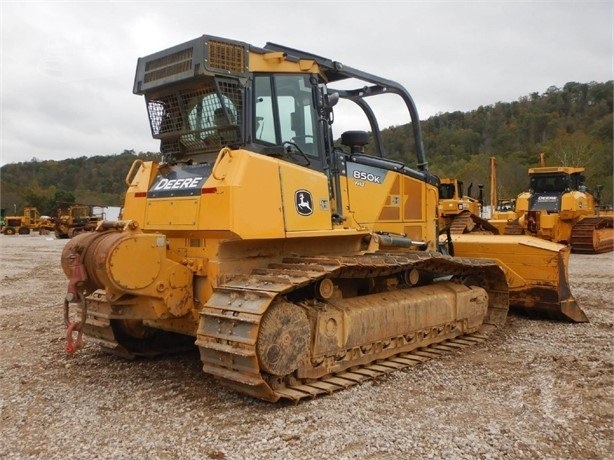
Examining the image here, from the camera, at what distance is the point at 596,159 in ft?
166

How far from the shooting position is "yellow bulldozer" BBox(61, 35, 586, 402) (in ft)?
16.0

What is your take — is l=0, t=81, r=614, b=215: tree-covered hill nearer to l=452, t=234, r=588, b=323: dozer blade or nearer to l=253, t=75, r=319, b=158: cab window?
l=452, t=234, r=588, b=323: dozer blade

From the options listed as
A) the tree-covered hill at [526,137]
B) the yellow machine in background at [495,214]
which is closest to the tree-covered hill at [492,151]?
the tree-covered hill at [526,137]

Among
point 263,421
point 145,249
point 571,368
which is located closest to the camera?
point 263,421

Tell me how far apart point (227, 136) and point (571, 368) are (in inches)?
167

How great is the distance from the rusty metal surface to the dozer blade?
154cm

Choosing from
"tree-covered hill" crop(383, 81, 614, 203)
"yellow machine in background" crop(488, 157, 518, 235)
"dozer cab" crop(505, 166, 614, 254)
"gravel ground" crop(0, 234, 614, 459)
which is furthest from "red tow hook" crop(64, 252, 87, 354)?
"tree-covered hill" crop(383, 81, 614, 203)

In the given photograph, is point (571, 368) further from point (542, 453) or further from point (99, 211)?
point (99, 211)

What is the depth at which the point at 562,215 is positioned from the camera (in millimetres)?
20453

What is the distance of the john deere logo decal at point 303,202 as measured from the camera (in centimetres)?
554

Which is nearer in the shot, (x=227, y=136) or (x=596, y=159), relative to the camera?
(x=227, y=136)

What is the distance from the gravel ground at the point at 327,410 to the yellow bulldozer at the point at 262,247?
0.33m

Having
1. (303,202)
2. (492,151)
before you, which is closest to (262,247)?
(303,202)

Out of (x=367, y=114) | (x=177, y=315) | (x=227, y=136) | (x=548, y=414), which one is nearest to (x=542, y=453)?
(x=548, y=414)
